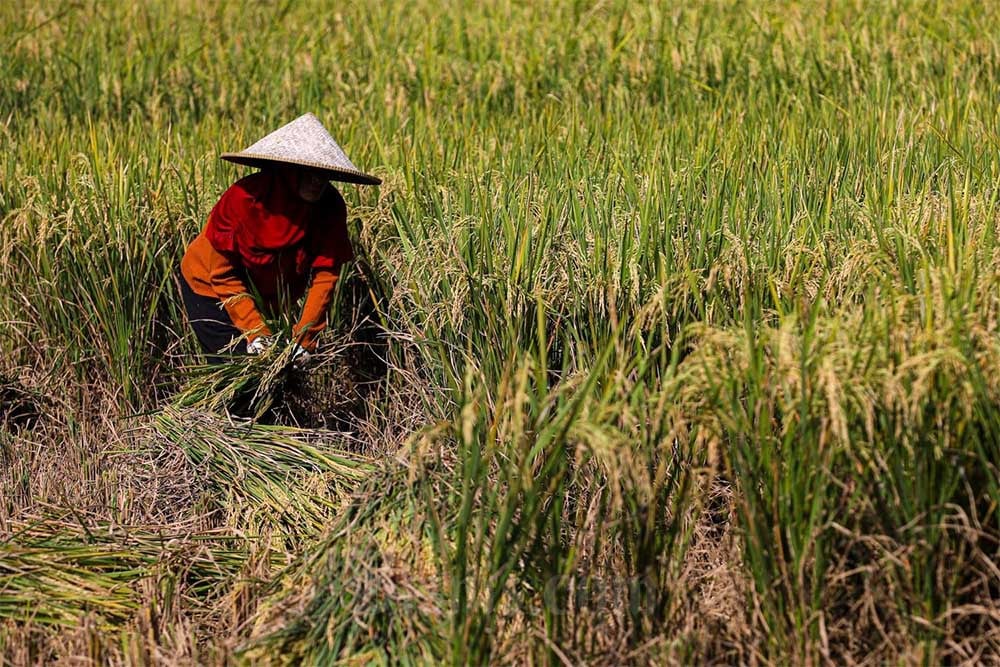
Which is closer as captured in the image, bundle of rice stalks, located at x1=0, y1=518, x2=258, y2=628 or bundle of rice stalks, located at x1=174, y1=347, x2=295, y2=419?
bundle of rice stalks, located at x1=0, y1=518, x2=258, y2=628

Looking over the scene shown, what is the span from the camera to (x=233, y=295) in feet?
10.8

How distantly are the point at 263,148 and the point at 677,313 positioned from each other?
1.15 meters

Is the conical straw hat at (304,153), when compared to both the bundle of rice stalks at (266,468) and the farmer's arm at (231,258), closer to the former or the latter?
the farmer's arm at (231,258)

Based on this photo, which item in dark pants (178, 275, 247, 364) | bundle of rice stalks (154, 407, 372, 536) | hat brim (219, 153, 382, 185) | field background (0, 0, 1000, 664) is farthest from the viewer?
dark pants (178, 275, 247, 364)

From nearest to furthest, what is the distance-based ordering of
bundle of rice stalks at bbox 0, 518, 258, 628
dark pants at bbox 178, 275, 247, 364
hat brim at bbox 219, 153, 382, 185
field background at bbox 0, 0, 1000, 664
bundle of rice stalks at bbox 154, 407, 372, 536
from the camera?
field background at bbox 0, 0, 1000, 664, bundle of rice stalks at bbox 0, 518, 258, 628, bundle of rice stalks at bbox 154, 407, 372, 536, hat brim at bbox 219, 153, 382, 185, dark pants at bbox 178, 275, 247, 364

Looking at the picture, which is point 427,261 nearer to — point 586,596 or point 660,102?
point 586,596

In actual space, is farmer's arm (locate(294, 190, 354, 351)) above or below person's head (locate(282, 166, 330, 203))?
below

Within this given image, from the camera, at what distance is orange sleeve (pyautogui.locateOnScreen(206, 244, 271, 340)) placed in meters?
3.29

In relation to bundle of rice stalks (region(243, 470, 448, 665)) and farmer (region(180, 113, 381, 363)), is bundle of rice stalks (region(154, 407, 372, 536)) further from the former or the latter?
bundle of rice stalks (region(243, 470, 448, 665))

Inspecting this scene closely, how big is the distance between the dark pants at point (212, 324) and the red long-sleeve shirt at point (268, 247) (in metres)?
0.03

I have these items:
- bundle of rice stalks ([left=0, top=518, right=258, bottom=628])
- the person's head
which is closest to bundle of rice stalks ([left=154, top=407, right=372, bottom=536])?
bundle of rice stalks ([left=0, top=518, right=258, bottom=628])

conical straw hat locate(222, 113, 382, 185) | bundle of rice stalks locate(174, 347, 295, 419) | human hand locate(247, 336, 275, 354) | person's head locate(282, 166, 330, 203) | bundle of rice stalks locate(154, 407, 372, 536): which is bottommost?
bundle of rice stalks locate(154, 407, 372, 536)

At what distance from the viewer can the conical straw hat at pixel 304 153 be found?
316cm

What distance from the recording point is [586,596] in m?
2.33
